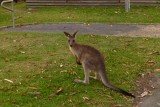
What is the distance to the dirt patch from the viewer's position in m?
6.18

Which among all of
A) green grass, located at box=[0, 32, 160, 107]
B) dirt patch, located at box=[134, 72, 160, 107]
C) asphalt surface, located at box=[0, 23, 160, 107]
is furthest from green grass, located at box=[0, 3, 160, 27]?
dirt patch, located at box=[134, 72, 160, 107]

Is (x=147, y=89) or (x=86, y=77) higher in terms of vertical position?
(x=86, y=77)

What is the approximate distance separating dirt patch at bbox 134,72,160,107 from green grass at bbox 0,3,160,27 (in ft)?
21.1

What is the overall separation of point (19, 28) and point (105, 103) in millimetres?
7768

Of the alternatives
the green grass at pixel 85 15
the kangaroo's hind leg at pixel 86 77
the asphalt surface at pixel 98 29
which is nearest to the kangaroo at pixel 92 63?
the kangaroo's hind leg at pixel 86 77

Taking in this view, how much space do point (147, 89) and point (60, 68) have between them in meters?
1.94

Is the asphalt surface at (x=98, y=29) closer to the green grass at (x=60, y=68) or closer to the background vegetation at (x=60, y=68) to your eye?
the background vegetation at (x=60, y=68)

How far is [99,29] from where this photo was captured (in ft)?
41.2

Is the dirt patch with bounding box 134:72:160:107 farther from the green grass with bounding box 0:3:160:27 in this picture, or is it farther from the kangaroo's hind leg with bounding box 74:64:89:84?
the green grass with bounding box 0:3:160:27

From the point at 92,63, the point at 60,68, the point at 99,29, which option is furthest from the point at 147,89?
the point at 99,29

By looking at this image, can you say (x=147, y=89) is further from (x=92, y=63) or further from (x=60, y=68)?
(x=60, y=68)

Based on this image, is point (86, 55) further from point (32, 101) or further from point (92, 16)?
point (92, 16)

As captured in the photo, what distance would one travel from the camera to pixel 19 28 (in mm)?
13211

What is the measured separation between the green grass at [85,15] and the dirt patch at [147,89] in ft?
21.1
